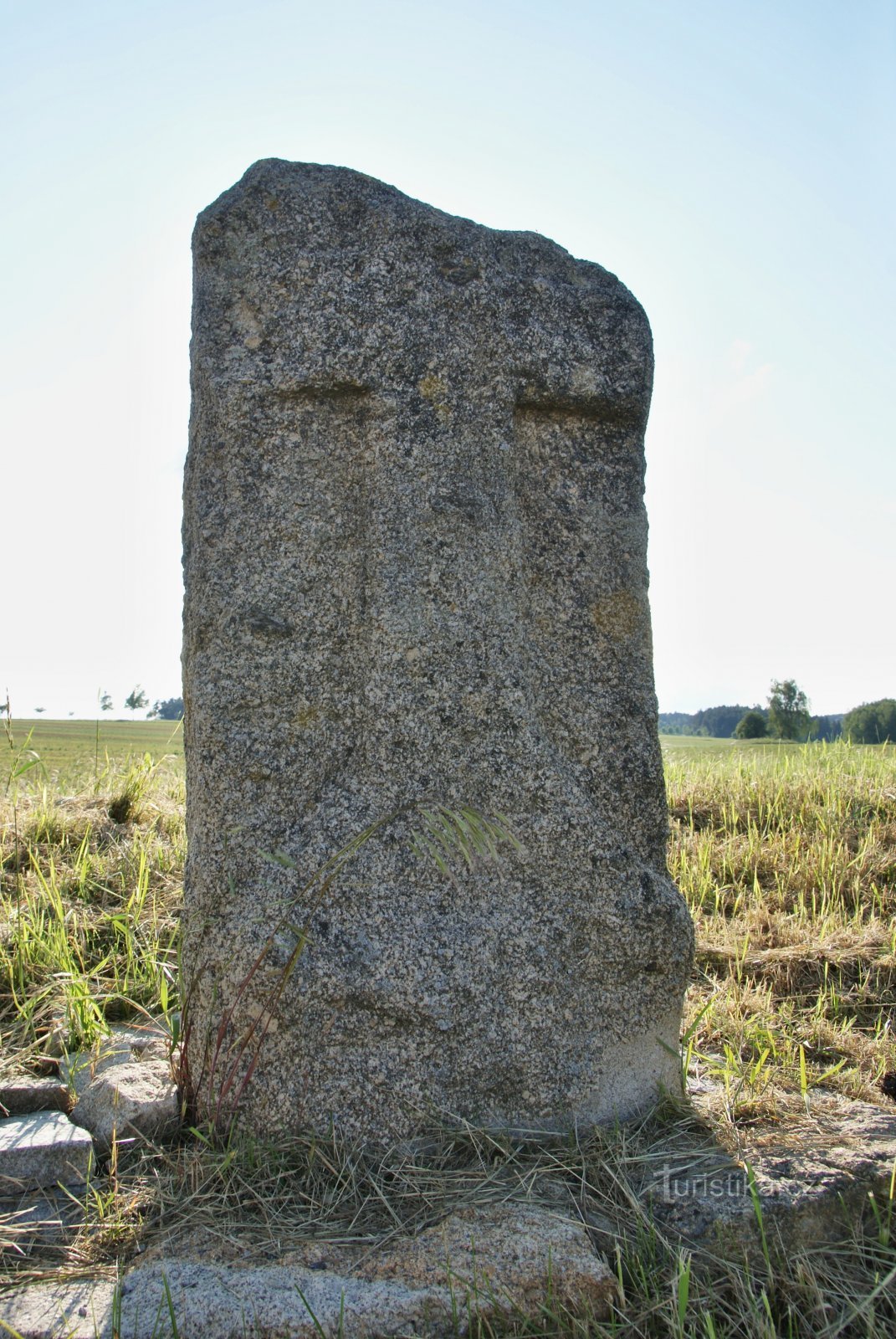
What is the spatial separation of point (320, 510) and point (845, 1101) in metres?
1.72

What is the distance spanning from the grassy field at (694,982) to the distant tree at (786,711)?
37.3 m

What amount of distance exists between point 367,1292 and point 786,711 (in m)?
42.7

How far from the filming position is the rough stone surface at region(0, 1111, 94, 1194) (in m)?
1.98

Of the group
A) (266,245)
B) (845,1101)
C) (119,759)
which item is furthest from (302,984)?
(119,759)

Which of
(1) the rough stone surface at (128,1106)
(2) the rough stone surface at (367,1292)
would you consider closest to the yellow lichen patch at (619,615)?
(2) the rough stone surface at (367,1292)

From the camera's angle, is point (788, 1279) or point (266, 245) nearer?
point (788, 1279)

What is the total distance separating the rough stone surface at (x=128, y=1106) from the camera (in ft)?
6.74

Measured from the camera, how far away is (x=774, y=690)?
4294 centimetres

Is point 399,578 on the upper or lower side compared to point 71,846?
upper

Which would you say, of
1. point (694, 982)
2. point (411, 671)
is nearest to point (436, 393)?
point (411, 671)

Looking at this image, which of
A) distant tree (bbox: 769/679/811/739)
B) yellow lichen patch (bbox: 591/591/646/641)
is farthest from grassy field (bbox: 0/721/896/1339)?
distant tree (bbox: 769/679/811/739)

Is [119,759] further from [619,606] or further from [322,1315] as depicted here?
[322,1315]

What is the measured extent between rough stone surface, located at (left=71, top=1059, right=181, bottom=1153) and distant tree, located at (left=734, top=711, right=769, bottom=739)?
4219 centimetres

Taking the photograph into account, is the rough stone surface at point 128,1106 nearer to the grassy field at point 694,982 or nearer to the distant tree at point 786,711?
the grassy field at point 694,982
